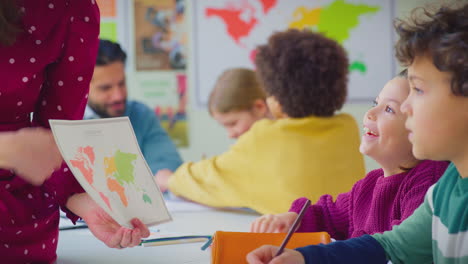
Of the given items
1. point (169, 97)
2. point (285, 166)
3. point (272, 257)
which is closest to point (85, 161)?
point (272, 257)

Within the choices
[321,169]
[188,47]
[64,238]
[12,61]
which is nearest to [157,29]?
[188,47]

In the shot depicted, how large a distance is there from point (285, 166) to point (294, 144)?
61 mm

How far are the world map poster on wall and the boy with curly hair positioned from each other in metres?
2.32

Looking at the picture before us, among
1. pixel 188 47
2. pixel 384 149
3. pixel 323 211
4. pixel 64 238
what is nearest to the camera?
pixel 384 149

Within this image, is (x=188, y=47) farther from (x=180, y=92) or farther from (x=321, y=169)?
(x=321, y=169)

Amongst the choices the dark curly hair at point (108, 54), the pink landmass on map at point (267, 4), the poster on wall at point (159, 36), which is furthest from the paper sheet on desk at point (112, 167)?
the poster on wall at point (159, 36)

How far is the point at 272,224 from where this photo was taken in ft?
3.41

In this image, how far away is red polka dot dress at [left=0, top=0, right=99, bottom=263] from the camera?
92cm

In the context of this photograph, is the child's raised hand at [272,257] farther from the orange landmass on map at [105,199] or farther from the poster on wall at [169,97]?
the poster on wall at [169,97]

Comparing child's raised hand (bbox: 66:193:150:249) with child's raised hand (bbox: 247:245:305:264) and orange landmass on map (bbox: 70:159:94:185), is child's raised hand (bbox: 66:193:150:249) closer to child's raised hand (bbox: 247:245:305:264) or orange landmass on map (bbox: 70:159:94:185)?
orange landmass on map (bbox: 70:159:94:185)

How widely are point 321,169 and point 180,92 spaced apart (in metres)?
1.83

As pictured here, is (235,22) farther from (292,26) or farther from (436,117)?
(436,117)

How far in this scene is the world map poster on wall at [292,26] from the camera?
3020mm

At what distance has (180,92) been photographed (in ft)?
11.0
